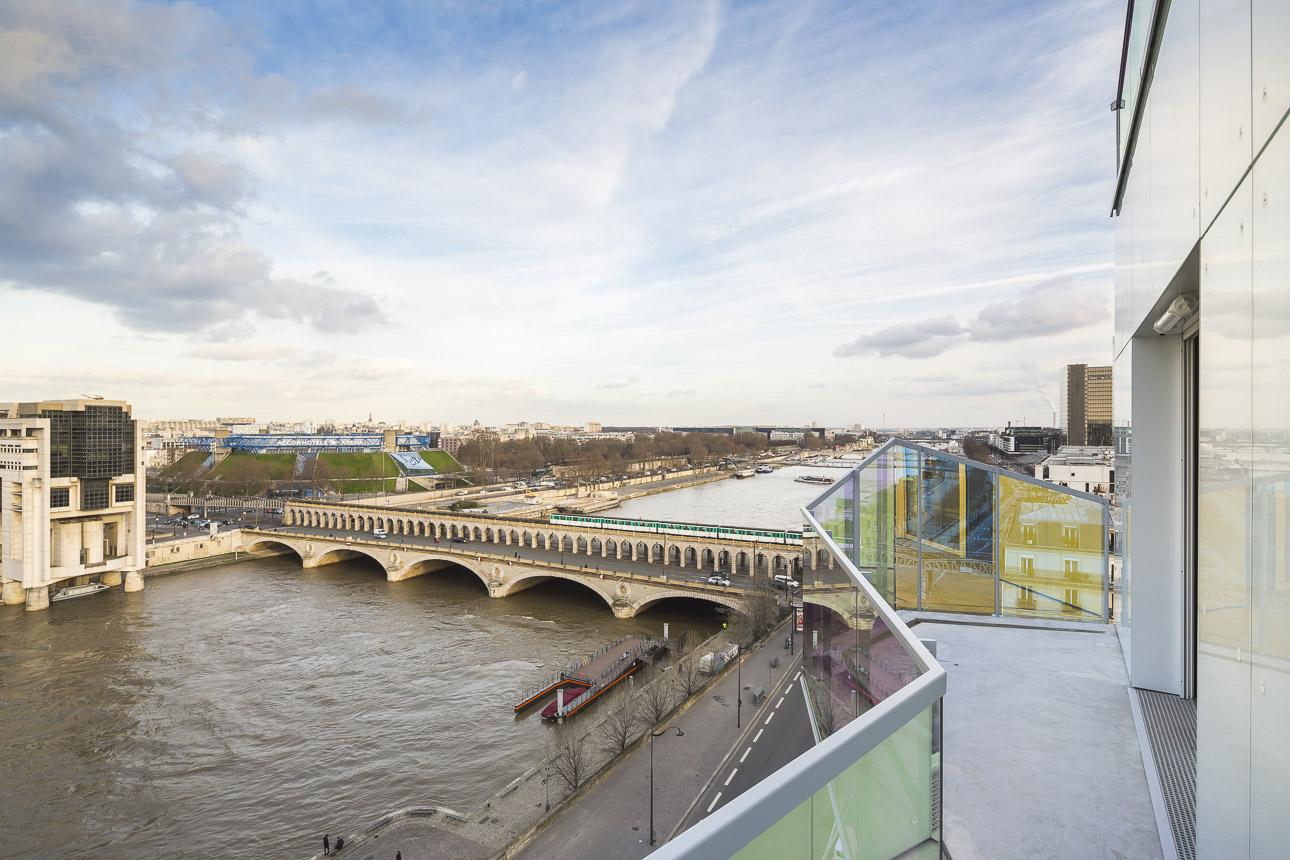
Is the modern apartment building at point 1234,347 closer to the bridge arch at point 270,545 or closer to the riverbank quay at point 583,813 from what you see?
the riverbank quay at point 583,813

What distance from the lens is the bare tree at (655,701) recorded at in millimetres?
14039

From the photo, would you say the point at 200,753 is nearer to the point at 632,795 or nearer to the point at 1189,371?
the point at 632,795

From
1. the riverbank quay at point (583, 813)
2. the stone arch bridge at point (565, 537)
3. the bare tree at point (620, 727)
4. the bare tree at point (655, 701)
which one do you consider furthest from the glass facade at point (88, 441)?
the bare tree at point (655, 701)

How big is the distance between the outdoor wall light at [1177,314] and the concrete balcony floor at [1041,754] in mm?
2183

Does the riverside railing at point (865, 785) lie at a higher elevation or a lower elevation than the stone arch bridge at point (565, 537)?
higher

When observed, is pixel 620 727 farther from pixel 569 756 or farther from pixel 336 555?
pixel 336 555

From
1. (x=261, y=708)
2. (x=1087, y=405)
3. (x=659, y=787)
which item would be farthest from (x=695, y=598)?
(x=1087, y=405)

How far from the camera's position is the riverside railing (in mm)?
861

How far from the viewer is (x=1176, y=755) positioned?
122 inches

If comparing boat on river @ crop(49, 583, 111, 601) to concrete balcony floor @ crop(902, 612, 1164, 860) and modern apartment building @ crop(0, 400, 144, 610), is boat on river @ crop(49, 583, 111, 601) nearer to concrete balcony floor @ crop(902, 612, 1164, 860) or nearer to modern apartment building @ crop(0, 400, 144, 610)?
modern apartment building @ crop(0, 400, 144, 610)

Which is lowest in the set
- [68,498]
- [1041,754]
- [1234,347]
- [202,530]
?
[202,530]

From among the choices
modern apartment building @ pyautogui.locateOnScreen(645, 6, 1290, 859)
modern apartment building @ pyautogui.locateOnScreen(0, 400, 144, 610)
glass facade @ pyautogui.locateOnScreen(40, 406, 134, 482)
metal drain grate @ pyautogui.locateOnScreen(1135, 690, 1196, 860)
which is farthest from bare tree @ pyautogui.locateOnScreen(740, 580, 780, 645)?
glass facade @ pyautogui.locateOnScreen(40, 406, 134, 482)

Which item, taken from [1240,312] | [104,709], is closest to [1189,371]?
[1240,312]

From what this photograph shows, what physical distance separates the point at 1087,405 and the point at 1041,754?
74.6m
